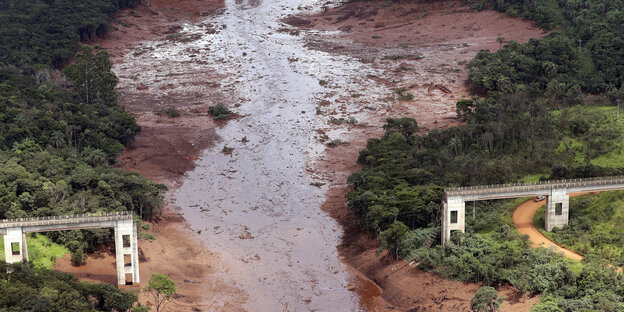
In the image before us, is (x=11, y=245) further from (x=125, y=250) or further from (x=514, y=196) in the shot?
(x=514, y=196)

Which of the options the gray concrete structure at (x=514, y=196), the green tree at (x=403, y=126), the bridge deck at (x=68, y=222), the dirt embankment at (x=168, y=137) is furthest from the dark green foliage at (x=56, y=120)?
the gray concrete structure at (x=514, y=196)

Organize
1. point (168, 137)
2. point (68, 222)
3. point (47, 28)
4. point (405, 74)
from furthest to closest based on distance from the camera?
point (47, 28), point (405, 74), point (168, 137), point (68, 222)

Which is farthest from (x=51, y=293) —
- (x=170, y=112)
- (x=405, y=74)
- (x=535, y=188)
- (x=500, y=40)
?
(x=500, y=40)

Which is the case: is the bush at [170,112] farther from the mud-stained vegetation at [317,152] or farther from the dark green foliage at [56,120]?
the dark green foliage at [56,120]

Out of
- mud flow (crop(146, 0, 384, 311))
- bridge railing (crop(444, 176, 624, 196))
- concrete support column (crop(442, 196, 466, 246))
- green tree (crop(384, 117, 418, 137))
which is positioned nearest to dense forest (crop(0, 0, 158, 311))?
mud flow (crop(146, 0, 384, 311))

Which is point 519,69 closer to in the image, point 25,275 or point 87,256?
point 87,256

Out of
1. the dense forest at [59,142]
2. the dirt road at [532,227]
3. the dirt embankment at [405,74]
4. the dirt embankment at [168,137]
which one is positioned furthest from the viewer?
the dirt embankment at [168,137]

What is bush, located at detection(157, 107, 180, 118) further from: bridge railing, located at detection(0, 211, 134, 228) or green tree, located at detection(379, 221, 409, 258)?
green tree, located at detection(379, 221, 409, 258)
